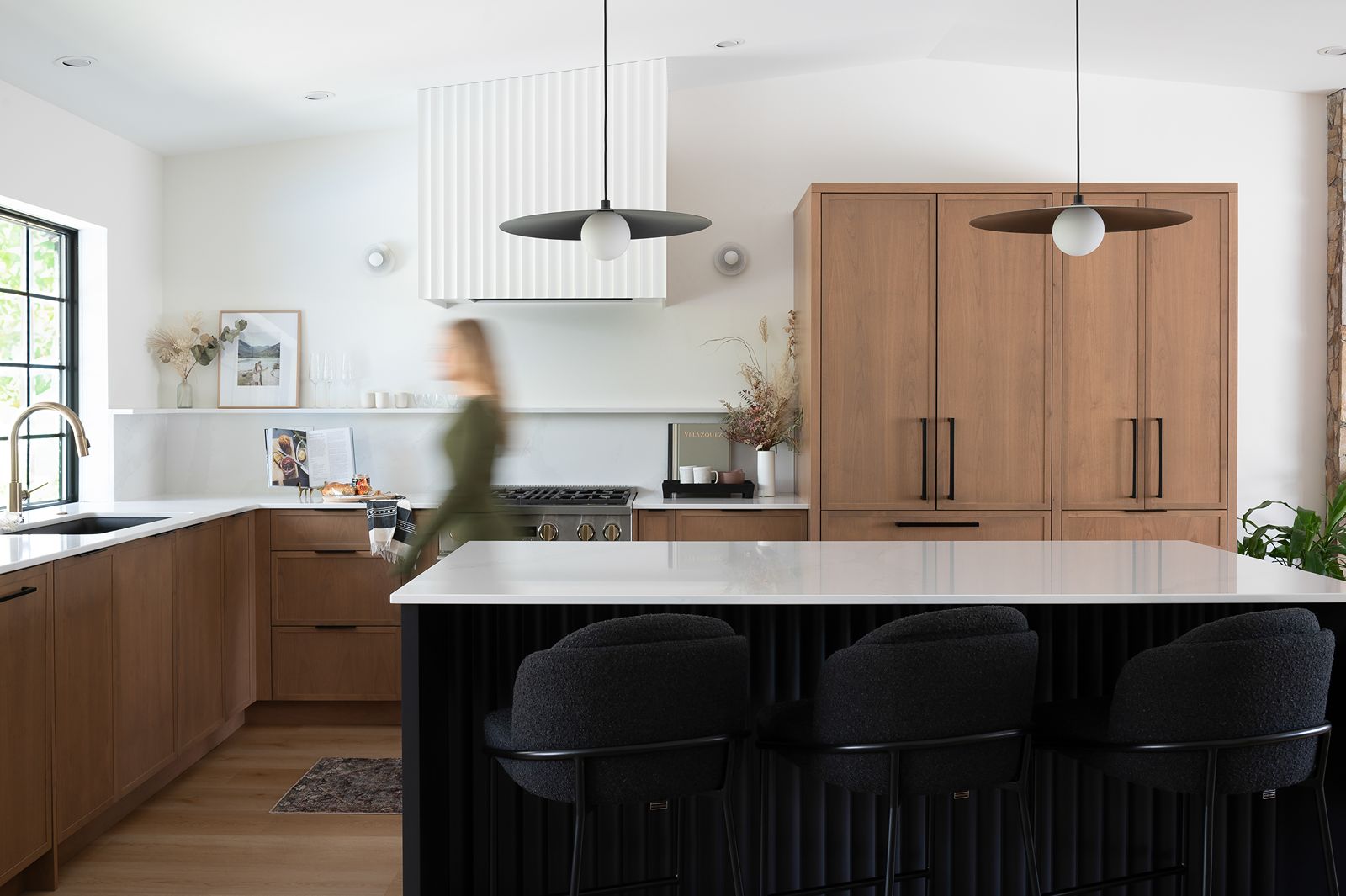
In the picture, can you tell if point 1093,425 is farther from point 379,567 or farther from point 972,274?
point 379,567

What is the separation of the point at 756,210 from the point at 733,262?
0.92ft

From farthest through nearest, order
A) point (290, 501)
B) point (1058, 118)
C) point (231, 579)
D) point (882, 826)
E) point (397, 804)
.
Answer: point (1058, 118) < point (290, 501) < point (231, 579) < point (397, 804) < point (882, 826)

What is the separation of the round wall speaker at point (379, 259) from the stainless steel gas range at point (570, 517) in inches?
53.5

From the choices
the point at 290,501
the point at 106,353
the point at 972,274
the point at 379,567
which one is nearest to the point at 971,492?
the point at 972,274

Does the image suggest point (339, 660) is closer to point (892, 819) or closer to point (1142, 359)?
point (892, 819)

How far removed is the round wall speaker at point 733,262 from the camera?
192 inches

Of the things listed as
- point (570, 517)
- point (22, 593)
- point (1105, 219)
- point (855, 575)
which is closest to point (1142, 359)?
point (1105, 219)

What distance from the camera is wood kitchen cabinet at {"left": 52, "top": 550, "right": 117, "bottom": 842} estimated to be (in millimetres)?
2863

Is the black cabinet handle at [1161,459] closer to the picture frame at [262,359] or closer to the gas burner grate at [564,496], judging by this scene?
the gas burner grate at [564,496]

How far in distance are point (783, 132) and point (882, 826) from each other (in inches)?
136

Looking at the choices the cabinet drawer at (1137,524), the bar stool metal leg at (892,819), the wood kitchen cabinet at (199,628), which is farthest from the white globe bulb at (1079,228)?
the wood kitchen cabinet at (199,628)

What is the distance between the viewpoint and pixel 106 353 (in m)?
4.38

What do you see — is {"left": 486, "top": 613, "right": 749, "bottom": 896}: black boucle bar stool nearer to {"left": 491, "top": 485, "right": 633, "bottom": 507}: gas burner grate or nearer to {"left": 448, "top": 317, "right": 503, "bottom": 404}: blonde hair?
{"left": 448, "top": 317, "right": 503, "bottom": 404}: blonde hair

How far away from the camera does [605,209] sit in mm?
2555
